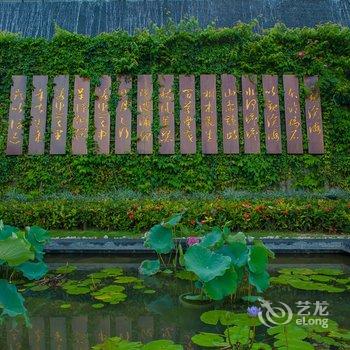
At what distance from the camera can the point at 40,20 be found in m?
11.6

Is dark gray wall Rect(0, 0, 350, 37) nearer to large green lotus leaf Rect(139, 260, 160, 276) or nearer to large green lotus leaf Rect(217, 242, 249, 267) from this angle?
large green lotus leaf Rect(139, 260, 160, 276)

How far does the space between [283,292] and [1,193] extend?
5.32 metres

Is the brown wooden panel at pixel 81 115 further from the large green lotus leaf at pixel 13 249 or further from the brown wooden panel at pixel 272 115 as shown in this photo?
the large green lotus leaf at pixel 13 249

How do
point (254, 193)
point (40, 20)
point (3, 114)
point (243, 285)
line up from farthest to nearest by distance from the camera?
1. point (40, 20)
2. point (3, 114)
3. point (254, 193)
4. point (243, 285)

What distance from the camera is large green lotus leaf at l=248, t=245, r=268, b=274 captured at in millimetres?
2738

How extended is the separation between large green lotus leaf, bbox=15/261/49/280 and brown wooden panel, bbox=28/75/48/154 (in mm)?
4595

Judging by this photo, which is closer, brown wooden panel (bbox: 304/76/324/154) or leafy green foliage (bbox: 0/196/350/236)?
leafy green foliage (bbox: 0/196/350/236)

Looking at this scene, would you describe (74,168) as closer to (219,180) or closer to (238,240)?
(219,180)

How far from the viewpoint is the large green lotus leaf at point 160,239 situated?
11.3ft

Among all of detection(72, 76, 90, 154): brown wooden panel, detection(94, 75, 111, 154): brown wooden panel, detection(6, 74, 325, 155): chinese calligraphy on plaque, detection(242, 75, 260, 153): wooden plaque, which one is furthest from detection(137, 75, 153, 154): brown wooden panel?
detection(242, 75, 260, 153): wooden plaque

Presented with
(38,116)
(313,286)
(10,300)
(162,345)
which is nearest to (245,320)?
(162,345)

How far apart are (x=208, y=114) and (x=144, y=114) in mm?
985

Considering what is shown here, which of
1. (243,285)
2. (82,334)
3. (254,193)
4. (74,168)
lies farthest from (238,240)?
Result: (74,168)

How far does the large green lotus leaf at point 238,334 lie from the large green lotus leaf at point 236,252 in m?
0.51
